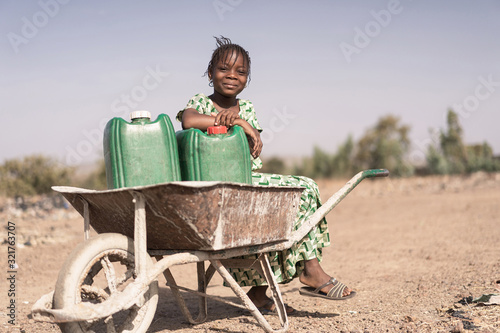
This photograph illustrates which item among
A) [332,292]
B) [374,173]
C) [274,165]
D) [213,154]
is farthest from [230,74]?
[274,165]

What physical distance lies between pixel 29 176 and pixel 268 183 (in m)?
12.0

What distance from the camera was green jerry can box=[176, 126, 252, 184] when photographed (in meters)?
2.48

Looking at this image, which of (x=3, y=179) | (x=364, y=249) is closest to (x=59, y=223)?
(x=3, y=179)

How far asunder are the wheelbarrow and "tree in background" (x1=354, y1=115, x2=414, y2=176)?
20.6 m

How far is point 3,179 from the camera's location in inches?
517

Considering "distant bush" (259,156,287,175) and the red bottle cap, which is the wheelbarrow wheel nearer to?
the red bottle cap

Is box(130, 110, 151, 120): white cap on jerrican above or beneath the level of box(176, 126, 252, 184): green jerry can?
above

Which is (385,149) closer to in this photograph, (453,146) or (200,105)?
(453,146)

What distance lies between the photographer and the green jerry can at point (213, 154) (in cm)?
248

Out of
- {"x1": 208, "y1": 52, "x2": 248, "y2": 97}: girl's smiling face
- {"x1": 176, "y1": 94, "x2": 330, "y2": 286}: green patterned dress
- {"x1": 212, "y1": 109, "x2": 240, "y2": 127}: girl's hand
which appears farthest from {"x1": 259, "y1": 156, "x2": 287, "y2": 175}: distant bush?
{"x1": 212, "y1": 109, "x2": 240, "y2": 127}: girl's hand

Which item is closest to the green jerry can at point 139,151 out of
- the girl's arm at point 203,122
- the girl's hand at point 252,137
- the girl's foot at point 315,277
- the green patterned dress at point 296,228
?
the girl's arm at point 203,122

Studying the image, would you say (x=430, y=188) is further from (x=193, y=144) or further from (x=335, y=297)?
(x=193, y=144)

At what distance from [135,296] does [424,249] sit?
520 cm

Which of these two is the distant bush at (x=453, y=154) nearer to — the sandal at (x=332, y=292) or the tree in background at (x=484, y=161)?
the tree in background at (x=484, y=161)
